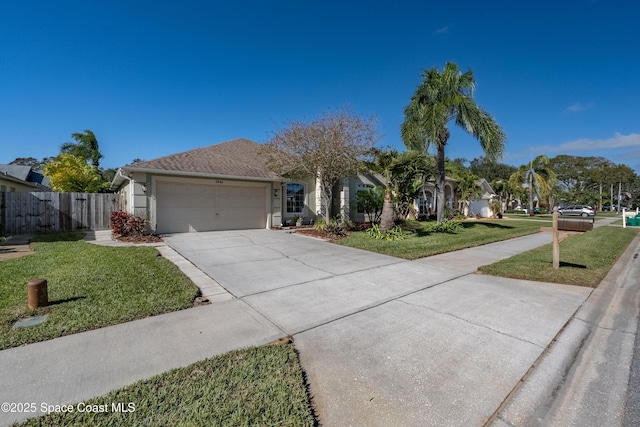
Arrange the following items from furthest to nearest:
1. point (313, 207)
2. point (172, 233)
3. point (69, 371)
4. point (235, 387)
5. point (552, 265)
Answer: point (313, 207)
point (172, 233)
point (552, 265)
point (69, 371)
point (235, 387)

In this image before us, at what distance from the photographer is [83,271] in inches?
234

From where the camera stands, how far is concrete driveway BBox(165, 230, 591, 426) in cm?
244

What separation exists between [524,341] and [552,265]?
193 inches

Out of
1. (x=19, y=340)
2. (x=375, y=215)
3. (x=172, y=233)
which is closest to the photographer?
(x=19, y=340)

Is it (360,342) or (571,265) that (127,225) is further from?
(571,265)

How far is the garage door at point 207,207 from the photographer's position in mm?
12391

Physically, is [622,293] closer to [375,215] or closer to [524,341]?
[524,341]

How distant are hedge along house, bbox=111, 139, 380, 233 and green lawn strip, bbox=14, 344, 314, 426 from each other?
1066cm

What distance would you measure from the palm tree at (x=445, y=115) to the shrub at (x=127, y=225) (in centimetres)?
1244

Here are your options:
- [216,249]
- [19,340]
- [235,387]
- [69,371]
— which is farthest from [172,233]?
[235,387]

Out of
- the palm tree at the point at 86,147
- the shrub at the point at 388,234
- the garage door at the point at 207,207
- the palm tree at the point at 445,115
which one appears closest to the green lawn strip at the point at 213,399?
the shrub at the point at 388,234

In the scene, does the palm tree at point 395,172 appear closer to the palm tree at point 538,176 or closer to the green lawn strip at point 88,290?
the green lawn strip at point 88,290

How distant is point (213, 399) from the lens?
230cm

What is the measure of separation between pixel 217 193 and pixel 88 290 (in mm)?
9075
